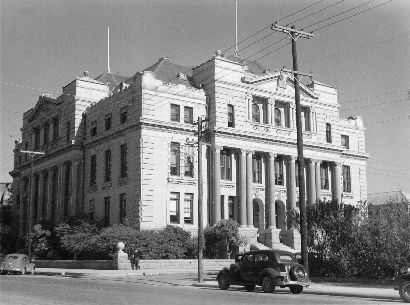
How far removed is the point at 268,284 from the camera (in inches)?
931

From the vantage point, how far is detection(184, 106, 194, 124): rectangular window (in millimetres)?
52875

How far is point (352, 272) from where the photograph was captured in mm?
30391

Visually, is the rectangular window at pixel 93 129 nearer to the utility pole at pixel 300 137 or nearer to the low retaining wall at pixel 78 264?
the low retaining wall at pixel 78 264

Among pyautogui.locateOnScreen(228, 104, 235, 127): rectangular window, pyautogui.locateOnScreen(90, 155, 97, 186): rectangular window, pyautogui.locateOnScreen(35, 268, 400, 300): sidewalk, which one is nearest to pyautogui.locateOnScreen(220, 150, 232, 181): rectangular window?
pyautogui.locateOnScreen(228, 104, 235, 127): rectangular window

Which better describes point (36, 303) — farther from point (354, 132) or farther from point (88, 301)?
point (354, 132)

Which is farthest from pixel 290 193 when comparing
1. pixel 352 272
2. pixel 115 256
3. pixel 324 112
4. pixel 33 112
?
pixel 33 112

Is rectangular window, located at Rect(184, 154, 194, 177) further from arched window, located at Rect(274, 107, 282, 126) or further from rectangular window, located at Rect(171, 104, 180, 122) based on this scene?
arched window, located at Rect(274, 107, 282, 126)

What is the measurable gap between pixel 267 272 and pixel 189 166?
2885 cm

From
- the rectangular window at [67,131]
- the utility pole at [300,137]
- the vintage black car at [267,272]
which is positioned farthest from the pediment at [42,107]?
the vintage black car at [267,272]

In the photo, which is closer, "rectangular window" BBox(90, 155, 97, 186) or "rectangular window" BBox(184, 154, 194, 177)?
"rectangular window" BBox(184, 154, 194, 177)

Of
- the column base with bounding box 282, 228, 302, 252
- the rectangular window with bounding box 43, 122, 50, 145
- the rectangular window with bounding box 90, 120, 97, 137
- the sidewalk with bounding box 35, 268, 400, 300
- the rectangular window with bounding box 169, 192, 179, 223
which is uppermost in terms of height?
the rectangular window with bounding box 43, 122, 50, 145

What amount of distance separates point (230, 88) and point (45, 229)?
22940mm

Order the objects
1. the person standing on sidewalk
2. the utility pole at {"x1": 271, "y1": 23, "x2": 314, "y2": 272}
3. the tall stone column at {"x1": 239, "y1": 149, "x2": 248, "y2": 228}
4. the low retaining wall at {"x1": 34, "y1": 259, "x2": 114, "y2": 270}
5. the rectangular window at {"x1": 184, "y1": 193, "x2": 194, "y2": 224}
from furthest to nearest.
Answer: the tall stone column at {"x1": 239, "y1": 149, "x2": 248, "y2": 228} < the rectangular window at {"x1": 184, "y1": 193, "x2": 194, "y2": 224} < the low retaining wall at {"x1": 34, "y1": 259, "x2": 114, "y2": 270} < the person standing on sidewalk < the utility pole at {"x1": 271, "y1": 23, "x2": 314, "y2": 272}

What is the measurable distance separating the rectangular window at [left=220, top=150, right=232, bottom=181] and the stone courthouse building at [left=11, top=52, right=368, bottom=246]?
10 cm
